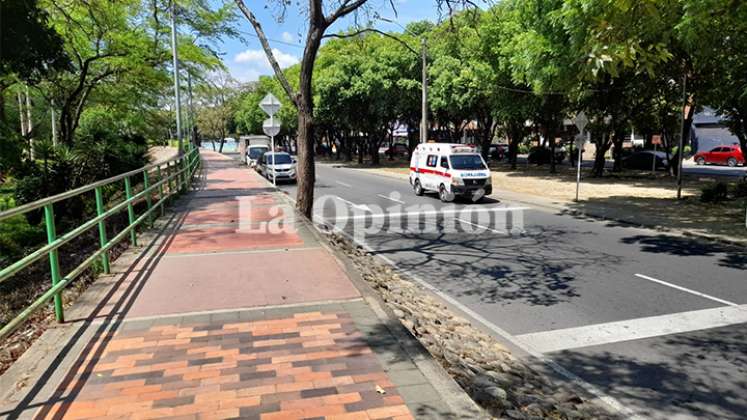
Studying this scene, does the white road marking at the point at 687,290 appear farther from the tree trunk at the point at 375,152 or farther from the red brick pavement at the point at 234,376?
the tree trunk at the point at 375,152

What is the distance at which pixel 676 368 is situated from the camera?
5.01 m

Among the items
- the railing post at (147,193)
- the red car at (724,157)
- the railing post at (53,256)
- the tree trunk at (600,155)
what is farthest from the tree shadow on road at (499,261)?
the red car at (724,157)

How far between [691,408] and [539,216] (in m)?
11.1

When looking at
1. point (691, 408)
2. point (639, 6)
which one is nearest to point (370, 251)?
point (639, 6)

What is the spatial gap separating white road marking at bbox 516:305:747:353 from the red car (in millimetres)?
36409

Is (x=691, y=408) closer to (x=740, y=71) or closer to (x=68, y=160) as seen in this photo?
(x=68, y=160)

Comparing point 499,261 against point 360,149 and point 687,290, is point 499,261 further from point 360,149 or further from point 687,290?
point 360,149

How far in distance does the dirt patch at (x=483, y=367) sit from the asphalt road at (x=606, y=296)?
0.34 meters

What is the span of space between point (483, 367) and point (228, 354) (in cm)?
235

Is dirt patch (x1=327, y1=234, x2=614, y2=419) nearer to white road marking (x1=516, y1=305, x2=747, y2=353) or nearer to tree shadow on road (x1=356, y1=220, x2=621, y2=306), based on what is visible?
white road marking (x1=516, y1=305, x2=747, y2=353)

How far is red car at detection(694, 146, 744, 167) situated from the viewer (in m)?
36.5

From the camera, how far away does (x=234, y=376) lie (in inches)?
152

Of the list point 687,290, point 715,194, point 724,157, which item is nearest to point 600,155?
point 715,194

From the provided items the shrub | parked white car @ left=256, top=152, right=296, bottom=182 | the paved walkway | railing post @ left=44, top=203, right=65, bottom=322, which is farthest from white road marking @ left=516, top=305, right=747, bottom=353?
parked white car @ left=256, top=152, right=296, bottom=182
